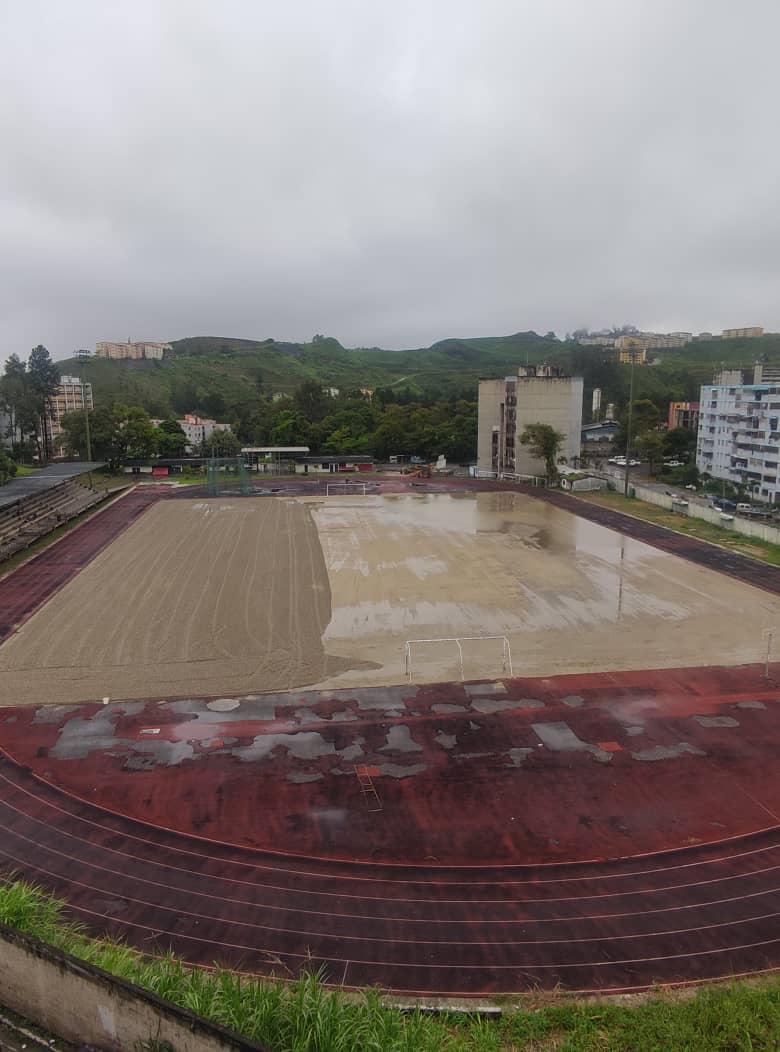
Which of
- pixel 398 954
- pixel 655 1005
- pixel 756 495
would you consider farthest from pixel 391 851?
pixel 756 495

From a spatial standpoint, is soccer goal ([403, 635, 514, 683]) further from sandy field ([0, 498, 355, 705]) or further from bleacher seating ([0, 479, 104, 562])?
bleacher seating ([0, 479, 104, 562])

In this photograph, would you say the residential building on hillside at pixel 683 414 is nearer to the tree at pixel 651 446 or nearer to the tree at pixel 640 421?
the tree at pixel 640 421

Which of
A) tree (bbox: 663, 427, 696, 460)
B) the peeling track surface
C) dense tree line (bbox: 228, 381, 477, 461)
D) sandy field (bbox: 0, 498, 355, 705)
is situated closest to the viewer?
the peeling track surface

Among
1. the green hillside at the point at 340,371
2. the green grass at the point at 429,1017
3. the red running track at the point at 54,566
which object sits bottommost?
the green grass at the point at 429,1017

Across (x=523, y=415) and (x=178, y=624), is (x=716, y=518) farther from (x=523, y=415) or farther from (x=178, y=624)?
(x=178, y=624)

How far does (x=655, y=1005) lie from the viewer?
8.48 metres

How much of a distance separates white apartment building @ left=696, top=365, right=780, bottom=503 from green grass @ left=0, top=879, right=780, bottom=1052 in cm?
4382

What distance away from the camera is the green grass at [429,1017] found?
7152 millimetres

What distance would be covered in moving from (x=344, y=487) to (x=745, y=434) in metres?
30.2

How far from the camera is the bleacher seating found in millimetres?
32406

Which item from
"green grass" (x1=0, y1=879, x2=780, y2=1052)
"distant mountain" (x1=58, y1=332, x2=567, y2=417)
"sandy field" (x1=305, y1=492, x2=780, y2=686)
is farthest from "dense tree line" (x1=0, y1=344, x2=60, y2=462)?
"green grass" (x1=0, y1=879, x2=780, y2=1052)

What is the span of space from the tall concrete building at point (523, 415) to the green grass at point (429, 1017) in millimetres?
52297

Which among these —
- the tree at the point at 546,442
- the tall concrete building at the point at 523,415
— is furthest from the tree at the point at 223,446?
the tree at the point at 546,442

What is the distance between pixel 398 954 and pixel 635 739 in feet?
25.5
